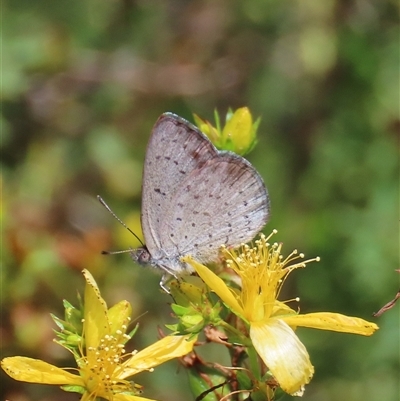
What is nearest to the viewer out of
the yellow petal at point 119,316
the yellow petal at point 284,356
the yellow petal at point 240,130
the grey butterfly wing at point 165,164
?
the yellow petal at point 284,356

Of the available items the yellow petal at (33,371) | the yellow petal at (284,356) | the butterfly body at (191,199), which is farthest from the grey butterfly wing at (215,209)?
the yellow petal at (33,371)

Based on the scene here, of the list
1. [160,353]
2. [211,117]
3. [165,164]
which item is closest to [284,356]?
[160,353]

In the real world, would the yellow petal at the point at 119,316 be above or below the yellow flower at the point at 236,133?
below

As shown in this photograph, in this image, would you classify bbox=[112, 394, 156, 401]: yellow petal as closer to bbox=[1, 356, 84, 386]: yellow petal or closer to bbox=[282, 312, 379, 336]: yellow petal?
bbox=[1, 356, 84, 386]: yellow petal

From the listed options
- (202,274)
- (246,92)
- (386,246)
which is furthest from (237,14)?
(202,274)

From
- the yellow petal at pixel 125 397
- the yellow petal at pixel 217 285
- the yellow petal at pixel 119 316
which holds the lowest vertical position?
the yellow petal at pixel 125 397

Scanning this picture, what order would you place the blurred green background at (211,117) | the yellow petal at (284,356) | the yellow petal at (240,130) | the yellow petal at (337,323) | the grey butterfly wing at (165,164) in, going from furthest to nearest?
the blurred green background at (211,117), the yellow petal at (240,130), the grey butterfly wing at (165,164), the yellow petal at (337,323), the yellow petal at (284,356)

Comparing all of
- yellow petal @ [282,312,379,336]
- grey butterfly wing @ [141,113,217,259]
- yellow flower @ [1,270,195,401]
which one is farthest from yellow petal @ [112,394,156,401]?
grey butterfly wing @ [141,113,217,259]

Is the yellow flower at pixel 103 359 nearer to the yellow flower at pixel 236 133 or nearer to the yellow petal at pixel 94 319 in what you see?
the yellow petal at pixel 94 319

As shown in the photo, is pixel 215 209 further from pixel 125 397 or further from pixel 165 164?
pixel 125 397
